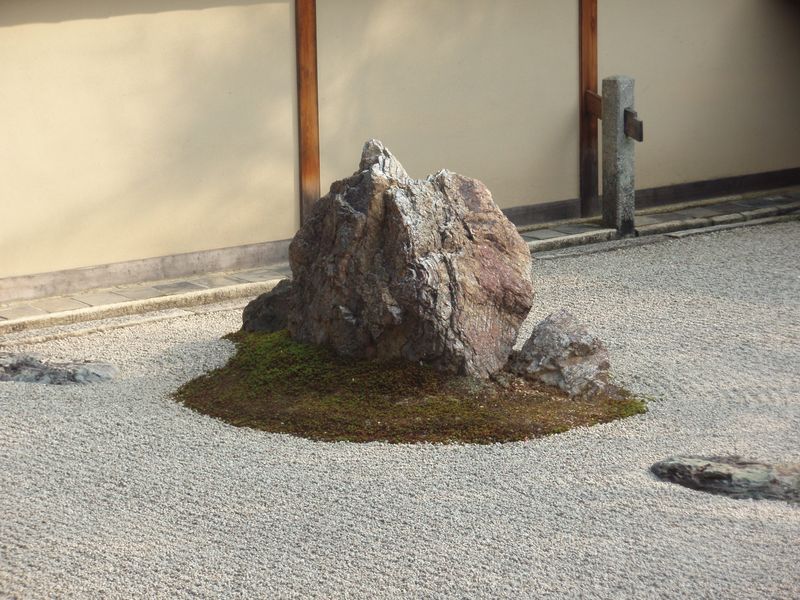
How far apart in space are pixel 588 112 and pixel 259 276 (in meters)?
3.50

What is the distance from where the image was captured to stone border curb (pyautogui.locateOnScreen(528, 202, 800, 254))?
31.5 ft

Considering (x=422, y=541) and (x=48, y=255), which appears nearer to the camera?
(x=422, y=541)

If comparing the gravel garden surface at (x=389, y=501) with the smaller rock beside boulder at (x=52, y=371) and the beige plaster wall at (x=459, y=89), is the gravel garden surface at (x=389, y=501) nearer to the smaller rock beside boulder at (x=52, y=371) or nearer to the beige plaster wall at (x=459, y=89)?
the smaller rock beside boulder at (x=52, y=371)

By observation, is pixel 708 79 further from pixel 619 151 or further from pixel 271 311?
pixel 271 311

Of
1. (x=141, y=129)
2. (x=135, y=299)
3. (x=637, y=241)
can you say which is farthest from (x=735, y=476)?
(x=637, y=241)

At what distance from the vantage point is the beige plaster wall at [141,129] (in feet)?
25.5

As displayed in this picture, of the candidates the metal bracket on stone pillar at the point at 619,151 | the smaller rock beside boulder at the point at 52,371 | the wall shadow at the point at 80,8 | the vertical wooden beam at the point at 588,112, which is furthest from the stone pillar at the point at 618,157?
the smaller rock beside boulder at the point at 52,371

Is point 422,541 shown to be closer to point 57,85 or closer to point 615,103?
point 57,85

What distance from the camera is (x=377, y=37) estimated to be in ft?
30.3

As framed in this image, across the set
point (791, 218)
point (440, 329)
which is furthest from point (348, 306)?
point (791, 218)

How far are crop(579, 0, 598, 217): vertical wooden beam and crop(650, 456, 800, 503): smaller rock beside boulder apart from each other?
575 centimetres

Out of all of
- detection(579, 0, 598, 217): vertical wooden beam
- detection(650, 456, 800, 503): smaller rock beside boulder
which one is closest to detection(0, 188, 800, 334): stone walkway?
detection(579, 0, 598, 217): vertical wooden beam

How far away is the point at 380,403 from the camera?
5770 millimetres

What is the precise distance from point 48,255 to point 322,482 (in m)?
3.77
